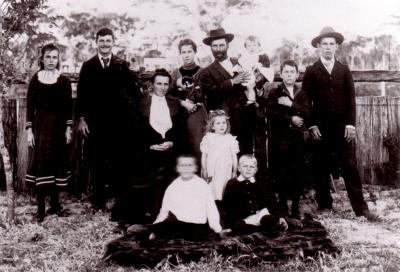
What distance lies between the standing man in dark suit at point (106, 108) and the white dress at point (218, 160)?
0.97m

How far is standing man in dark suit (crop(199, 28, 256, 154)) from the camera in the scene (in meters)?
4.91

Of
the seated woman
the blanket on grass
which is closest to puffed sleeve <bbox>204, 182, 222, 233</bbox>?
the blanket on grass

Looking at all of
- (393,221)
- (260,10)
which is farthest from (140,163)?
(393,221)

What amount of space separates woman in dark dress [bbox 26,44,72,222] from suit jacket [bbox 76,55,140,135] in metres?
0.22

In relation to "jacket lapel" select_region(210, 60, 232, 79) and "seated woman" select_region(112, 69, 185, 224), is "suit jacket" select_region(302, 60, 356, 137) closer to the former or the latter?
"jacket lapel" select_region(210, 60, 232, 79)

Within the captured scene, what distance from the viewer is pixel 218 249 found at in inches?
148

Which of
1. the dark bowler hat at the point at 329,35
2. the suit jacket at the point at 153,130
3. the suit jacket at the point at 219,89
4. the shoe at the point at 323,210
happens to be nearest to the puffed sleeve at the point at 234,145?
the suit jacket at the point at 219,89

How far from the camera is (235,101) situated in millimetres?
4969

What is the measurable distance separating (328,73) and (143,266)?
2979mm

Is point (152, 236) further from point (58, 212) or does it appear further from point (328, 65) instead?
point (328, 65)

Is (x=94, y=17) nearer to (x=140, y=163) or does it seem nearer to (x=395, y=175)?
(x=140, y=163)

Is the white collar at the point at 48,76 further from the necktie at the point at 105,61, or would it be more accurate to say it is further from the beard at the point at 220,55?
the beard at the point at 220,55

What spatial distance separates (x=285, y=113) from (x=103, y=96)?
2.03 meters

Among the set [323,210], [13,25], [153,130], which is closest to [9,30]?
[13,25]
